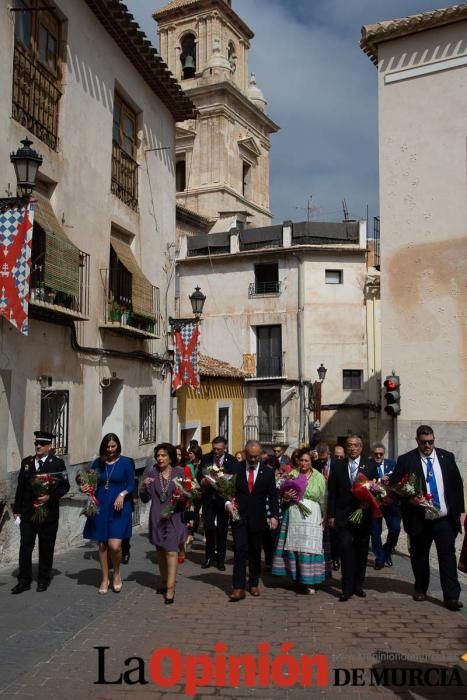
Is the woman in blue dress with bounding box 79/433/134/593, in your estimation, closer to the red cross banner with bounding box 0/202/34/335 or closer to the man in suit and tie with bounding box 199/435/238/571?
the man in suit and tie with bounding box 199/435/238/571

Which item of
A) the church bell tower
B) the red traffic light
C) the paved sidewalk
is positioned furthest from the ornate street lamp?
the paved sidewalk

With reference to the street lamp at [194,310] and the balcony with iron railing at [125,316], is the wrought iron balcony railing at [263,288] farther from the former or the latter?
the balcony with iron railing at [125,316]

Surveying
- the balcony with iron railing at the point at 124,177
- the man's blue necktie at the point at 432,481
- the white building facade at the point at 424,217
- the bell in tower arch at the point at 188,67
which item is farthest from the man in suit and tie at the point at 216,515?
the bell in tower arch at the point at 188,67

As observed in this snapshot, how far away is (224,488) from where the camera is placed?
8.05 meters

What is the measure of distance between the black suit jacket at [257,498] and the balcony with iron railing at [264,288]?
20.8 m

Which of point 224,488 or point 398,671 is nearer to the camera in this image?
point 398,671

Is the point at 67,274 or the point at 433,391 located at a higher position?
the point at 67,274

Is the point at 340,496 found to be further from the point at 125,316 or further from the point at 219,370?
the point at 219,370

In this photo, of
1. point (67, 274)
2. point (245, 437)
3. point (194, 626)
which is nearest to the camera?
point (194, 626)

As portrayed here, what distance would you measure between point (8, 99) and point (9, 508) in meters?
5.77

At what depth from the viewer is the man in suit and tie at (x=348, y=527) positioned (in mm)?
7680

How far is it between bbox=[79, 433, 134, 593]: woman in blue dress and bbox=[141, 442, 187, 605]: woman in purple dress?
0.28m

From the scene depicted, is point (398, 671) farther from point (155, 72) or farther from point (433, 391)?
point (155, 72)

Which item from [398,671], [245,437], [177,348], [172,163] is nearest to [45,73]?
[172,163]
